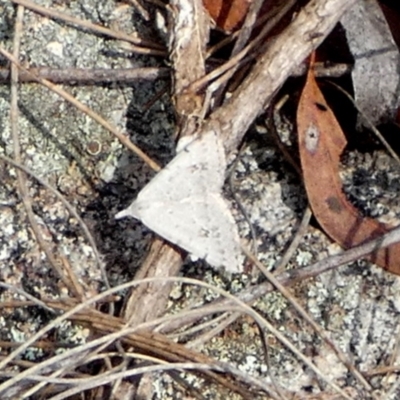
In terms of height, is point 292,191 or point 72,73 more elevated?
point 72,73

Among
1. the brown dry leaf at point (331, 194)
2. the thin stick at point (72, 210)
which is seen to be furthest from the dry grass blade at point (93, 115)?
the brown dry leaf at point (331, 194)

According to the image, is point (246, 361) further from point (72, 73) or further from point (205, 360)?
point (72, 73)

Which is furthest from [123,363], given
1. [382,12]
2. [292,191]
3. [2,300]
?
[382,12]

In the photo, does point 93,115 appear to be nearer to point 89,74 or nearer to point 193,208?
point 89,74

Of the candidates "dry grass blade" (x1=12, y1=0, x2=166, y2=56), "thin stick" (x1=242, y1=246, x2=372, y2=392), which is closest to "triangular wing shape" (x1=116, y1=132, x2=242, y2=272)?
"thin stick" (x1=242, y1=246, x2=372, y2=392)

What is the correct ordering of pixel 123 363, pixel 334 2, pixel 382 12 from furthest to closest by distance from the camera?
1. pixel 382 12
2. pixel 334 2
3. pixel 123 363

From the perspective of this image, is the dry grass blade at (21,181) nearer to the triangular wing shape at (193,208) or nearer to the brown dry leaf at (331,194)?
the triangular wing shape at (193,208)
